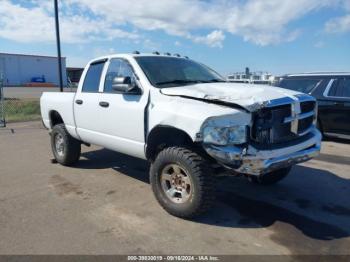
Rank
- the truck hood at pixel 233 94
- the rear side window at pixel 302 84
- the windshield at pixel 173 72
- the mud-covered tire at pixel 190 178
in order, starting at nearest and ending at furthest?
the truck hood at pixel 233 94, the mud-covered tire at pixel 190 178, the windshield at pixel 173 72, the rear side window at pixel 302 84

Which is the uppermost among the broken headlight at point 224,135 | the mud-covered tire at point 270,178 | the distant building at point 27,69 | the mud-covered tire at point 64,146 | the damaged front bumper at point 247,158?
the distant building at point 27,69

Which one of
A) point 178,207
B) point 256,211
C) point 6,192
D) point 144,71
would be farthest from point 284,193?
point 6,192

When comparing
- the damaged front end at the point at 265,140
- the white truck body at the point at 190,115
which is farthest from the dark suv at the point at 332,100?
the damaged front end at the point at 265,140

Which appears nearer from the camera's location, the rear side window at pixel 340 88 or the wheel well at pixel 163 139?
the wheel well at pixel 163 139

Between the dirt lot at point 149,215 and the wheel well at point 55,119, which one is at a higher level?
the wheel well at point 55,119

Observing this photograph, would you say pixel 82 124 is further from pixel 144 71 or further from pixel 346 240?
pixel 346 240

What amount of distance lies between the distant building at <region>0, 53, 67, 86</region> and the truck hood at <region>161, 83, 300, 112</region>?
54.0m

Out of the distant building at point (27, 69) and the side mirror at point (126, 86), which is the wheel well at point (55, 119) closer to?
the side mirror at point (126, 86)

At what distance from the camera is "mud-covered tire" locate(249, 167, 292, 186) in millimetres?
5505

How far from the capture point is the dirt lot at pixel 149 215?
375cm

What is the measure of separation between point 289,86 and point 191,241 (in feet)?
24.2

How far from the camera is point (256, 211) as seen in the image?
466 centimetres

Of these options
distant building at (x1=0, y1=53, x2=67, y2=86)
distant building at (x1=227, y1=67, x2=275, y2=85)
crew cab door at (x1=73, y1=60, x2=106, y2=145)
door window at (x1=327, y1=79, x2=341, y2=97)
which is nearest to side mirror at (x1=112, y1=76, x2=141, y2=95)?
crew cab door at (x1=73, y1=60, x2=106, y2=145)

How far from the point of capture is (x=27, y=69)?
204 ft
